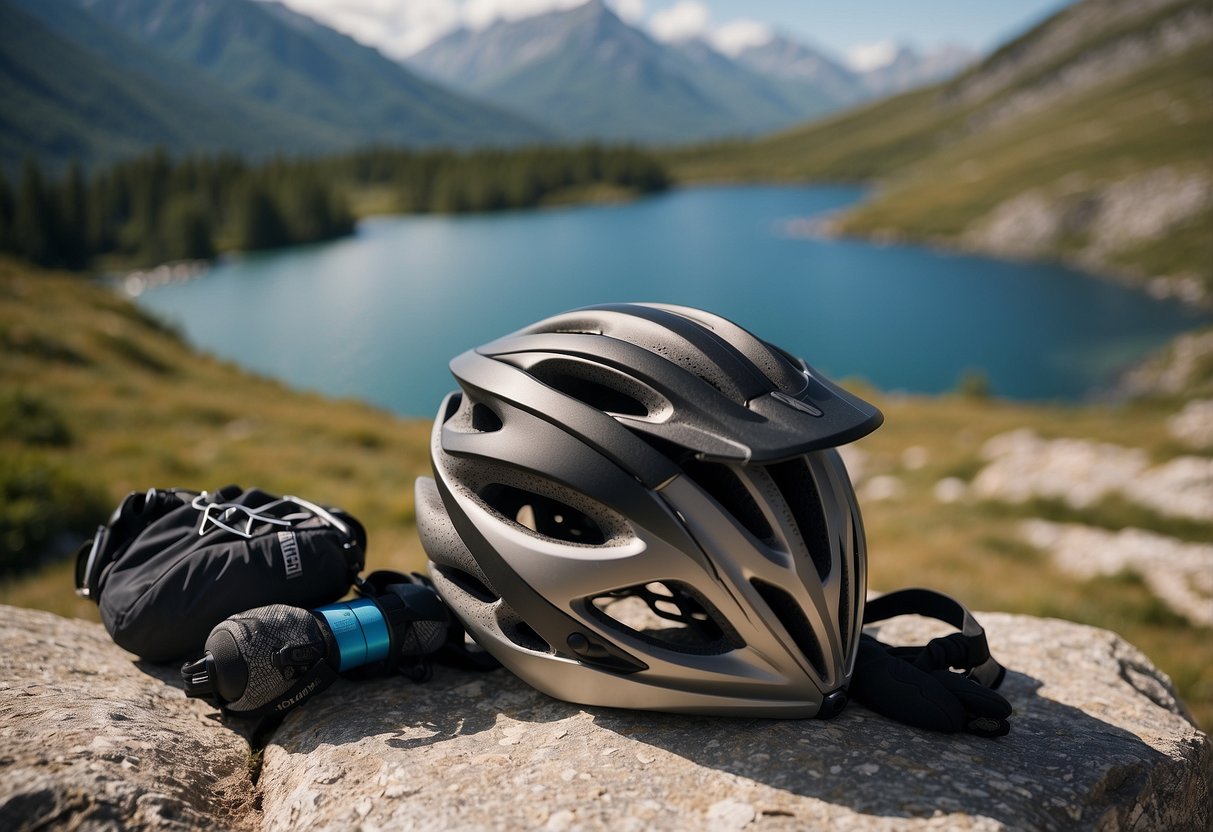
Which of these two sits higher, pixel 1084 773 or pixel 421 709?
pixel 1084 773

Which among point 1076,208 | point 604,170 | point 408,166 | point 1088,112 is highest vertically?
point 1088,112

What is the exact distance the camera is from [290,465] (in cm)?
1280

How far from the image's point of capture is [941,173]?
135125 mm

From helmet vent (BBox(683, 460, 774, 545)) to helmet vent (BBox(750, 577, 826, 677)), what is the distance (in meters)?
0.20

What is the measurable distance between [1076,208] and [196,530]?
100m

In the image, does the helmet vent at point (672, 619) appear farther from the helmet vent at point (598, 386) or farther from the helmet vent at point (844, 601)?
the helmet vent at point (598, 386)

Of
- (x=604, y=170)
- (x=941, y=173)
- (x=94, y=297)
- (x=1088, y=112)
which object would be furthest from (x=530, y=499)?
(x=1088, y=112)

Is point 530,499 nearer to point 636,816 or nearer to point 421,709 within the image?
point 421,709

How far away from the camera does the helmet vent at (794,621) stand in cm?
312

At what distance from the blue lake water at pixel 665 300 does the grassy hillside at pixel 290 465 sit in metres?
13.6

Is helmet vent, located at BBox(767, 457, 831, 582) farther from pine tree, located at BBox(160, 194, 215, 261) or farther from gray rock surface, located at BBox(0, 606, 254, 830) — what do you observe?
pine tree, located at BBox(160, 194, 215, 261)

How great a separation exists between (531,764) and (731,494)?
135 cm

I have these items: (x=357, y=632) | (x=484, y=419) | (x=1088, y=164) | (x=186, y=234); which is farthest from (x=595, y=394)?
(x=1088, y=164)

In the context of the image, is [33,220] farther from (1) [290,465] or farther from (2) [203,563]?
(2) [203,563]
